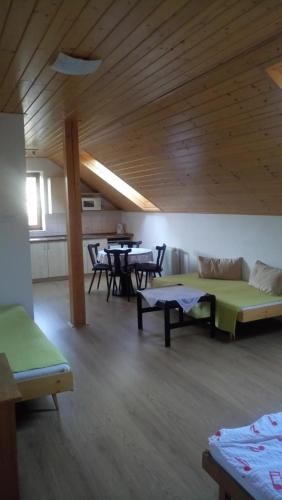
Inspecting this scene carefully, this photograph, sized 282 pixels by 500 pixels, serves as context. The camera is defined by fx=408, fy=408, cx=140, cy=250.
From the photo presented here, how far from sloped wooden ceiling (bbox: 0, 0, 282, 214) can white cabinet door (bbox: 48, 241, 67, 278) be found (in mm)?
2366

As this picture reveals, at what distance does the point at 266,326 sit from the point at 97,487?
10.5ft

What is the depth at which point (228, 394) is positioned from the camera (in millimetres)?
3180

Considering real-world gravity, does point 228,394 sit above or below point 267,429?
below

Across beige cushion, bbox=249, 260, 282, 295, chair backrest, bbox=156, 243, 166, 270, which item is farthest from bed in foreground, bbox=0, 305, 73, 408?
chair backrest, bbox=156, 243, 166, 270

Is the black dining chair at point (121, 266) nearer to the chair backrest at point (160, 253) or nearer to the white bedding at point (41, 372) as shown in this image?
the chair backrest at point (160, 253)

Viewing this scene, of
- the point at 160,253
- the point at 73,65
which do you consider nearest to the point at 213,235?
the point at 160,253

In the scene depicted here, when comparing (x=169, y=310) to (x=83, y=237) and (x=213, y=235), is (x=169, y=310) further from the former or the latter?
(x=83, y=237)

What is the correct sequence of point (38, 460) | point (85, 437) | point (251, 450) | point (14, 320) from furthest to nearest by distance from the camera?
point (14, 320), point (85, 437), point (38, 460), point (251, 450)

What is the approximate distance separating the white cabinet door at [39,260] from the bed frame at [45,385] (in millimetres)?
5052

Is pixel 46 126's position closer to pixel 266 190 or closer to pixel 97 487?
pixel 266 190

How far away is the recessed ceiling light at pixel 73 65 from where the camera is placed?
2.72 metres

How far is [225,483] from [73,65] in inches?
104

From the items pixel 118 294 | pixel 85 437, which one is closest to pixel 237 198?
pixel 118 294

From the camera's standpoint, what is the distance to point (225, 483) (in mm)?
1726
